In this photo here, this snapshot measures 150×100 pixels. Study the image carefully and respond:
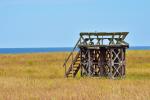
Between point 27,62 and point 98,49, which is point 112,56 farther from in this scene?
point 27,62

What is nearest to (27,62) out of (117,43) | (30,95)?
(117,43)

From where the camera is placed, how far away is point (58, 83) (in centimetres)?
2964

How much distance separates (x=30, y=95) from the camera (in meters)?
20.5

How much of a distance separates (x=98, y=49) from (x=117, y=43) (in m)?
1.78

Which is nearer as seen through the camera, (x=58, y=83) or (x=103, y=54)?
(x=58, y=83)

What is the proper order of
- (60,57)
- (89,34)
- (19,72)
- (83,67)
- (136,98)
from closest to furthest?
1. (136,98)
2. (89,34)
3. (83,67)
4. (19,72)
5. (60,57)

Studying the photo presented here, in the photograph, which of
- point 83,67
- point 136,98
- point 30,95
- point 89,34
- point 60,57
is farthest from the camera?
point 60,57

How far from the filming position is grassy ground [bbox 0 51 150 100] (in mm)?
19984

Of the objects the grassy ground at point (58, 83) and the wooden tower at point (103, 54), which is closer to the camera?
the grassy ground at point (58, 83)

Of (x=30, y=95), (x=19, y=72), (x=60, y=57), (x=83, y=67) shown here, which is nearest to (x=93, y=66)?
(x=83, y=67)

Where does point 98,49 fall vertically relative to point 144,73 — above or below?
above

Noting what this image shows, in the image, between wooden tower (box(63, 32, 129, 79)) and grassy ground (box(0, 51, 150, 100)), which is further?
wooden tower (box(63, 32, 129, 79))

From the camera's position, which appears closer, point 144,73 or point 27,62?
point 144,73

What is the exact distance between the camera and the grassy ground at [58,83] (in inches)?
787
